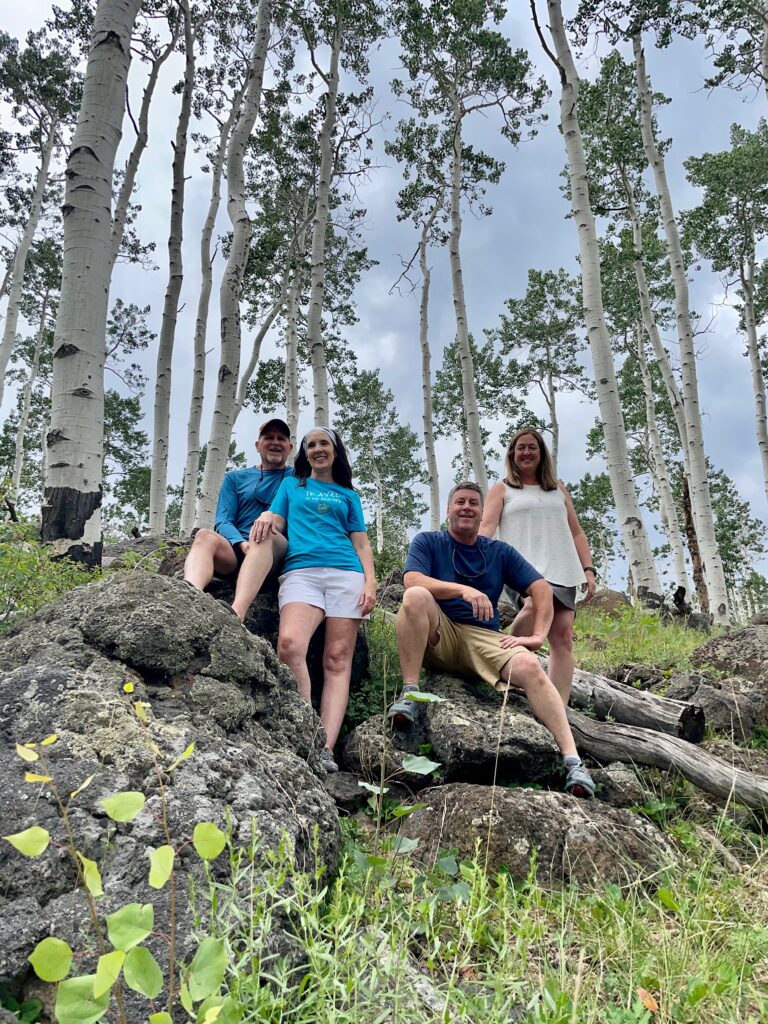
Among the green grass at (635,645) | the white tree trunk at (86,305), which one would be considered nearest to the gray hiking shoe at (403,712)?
the white tree trunk at (86,305)

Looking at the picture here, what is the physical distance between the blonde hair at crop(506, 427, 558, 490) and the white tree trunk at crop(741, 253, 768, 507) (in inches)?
481

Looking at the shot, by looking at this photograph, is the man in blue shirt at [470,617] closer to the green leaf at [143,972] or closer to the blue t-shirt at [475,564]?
the blue t-shirt at [475,564]

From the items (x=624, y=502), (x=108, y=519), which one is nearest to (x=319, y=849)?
(x=624, y=502)

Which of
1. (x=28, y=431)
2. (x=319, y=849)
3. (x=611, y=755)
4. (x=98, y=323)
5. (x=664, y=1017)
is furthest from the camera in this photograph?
(x=28, y=431)

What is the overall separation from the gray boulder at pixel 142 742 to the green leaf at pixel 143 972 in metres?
0.39

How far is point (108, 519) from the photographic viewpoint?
26.2 metres

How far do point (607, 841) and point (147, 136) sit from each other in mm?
15787

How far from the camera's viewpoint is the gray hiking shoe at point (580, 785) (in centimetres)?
285

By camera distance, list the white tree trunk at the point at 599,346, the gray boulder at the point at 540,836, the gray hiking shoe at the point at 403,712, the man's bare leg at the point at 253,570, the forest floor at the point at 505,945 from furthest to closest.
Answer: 1. the white tree trunk at the point at 599,346
2. the man's bare leg at the point at 253,570
3. the gray hiking shoe at the point at 403,712
4. the gray boulder at the point at 540,836
5. the forest floor at the point at 505,945

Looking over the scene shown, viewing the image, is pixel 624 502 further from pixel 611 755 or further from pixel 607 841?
pixel 607 841

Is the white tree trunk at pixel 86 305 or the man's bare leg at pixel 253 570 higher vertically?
the white tree trunk at pixel 86 305

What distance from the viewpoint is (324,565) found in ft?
11.4

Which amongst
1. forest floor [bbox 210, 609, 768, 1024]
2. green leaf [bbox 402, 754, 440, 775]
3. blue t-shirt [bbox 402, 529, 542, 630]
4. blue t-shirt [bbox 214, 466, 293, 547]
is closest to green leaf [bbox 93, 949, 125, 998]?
forest floor [bbox 210, 609, 768, 1024]

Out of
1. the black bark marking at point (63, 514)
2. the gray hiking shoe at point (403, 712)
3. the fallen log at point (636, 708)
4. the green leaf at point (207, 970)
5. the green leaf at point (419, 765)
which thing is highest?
the black bark marking at point (63, 514)
